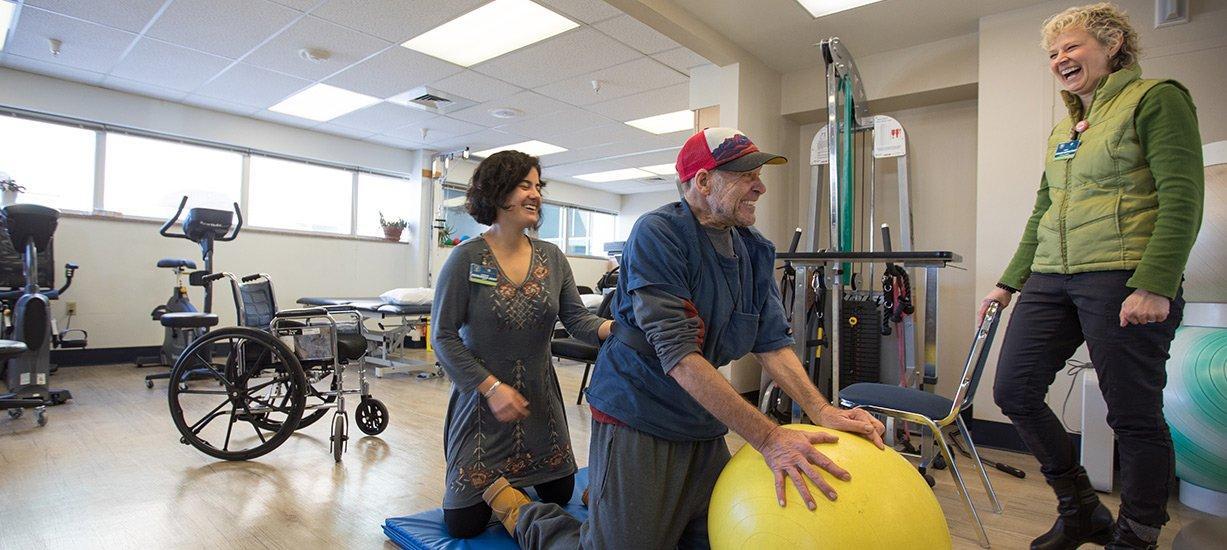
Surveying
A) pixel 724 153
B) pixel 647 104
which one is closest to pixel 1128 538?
pixel 724 153

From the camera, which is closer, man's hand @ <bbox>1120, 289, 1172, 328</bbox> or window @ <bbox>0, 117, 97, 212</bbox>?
man's hand @ <bbox>1120, 289, 1172, 328</bbox>

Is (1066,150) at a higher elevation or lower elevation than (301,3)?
lower

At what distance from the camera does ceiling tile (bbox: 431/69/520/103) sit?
480cm

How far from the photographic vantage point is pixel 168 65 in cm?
470

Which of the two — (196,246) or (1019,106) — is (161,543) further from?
(196,246)

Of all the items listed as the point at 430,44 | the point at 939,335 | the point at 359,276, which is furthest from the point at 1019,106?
the point at 359,276

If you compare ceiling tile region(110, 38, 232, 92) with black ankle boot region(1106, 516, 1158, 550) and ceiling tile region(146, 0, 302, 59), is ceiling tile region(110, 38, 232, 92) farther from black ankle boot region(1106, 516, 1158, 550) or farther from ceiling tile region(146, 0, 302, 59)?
black ankle boot region(1106, 516, 1158, 550)

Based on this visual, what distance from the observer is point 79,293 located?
17.3 ft

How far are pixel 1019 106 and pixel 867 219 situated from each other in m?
1.13

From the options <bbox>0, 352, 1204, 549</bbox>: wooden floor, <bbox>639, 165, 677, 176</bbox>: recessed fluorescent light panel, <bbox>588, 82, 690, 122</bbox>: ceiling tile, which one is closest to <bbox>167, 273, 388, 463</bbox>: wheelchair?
<bbox>0, 352, 1204, 549</bbox>: wooden floor

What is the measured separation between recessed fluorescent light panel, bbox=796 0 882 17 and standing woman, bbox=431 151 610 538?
221cm

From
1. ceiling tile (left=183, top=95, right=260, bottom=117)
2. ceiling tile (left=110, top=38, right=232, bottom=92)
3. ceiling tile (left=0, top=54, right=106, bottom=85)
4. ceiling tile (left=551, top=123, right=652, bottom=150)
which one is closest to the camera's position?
ceiling tile (left=110, top=38, right=232, bottom=92)

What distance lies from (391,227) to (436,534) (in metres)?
6.14

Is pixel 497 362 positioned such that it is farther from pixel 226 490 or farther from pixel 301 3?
pixel 301 3
